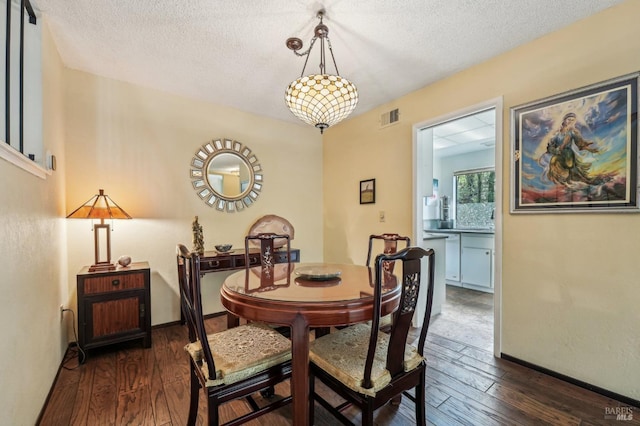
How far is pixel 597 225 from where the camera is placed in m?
1.89

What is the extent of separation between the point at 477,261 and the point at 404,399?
10.5 ft

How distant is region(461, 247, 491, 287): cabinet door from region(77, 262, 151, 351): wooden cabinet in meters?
4.39

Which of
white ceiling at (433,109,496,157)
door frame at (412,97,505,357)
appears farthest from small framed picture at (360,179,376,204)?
white ceiling at (433,109,496,157)

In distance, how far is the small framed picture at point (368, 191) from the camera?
3492 mm

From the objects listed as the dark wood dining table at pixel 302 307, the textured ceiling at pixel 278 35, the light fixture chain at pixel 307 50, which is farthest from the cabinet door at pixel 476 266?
the light fixture chain at pixel 307 50

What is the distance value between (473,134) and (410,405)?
150 inches

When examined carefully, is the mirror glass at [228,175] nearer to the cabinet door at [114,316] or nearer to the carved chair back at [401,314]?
the cabinet door at [114,316]

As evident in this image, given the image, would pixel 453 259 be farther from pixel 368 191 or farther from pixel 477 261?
pixel 368 191

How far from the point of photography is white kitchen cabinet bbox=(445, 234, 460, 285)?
4621 mm

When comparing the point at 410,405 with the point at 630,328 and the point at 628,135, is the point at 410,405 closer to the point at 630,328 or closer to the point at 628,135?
the point at 630,328

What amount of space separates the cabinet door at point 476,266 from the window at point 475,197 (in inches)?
35.5

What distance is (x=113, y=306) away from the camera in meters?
2.39

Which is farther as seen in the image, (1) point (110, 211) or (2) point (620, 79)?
(1) point (110, 211)

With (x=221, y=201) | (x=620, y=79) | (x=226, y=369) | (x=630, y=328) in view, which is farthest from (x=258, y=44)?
(x=630, y=328)
